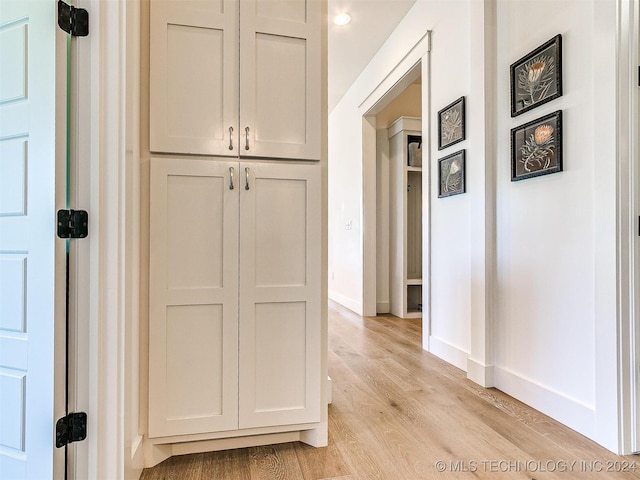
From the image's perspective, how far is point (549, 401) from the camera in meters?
1.89

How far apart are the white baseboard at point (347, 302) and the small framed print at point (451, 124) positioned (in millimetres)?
2393

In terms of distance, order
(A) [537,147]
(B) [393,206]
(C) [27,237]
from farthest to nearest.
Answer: (B) [393,206]
(A) [537,147]
(C) [27,237]

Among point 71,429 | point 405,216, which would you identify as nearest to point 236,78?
point 71,429

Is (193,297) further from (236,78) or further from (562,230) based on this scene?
(562,230)

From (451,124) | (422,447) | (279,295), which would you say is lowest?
(422,447)

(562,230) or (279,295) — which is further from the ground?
(562,230)

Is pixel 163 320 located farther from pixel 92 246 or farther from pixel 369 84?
pixel 369 84

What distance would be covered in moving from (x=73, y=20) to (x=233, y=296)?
1081 mm

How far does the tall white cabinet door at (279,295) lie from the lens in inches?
60.0

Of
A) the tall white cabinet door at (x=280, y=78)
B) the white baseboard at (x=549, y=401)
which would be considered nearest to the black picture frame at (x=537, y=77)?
the tall white cabinet door at (x=280, y=78)

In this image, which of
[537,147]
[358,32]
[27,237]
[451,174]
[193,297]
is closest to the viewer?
[27,237]

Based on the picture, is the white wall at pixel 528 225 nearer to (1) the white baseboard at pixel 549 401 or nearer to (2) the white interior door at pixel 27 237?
(1) the white baseboard at pixel 549 401

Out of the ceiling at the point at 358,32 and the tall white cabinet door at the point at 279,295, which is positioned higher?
the ceiling at the point at 358,32

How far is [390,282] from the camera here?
4.69 meters
